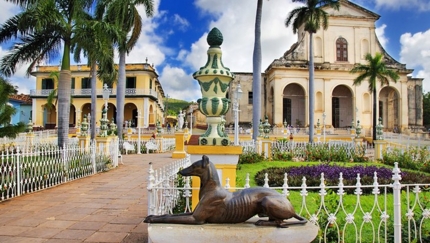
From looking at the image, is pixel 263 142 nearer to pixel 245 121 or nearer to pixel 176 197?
pixel 176 197

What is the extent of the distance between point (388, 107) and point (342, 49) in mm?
8374

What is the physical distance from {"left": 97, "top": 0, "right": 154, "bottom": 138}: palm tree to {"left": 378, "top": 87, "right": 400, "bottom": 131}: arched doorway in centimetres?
2683

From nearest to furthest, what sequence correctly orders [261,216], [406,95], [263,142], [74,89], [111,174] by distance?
[261,216] < [111,174] < [263,142] < [406,95] < [74,89]

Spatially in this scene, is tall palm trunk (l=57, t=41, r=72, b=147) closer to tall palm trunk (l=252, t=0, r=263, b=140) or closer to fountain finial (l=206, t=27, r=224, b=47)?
fountain finial (l=206, t=27, r=224, b=47)

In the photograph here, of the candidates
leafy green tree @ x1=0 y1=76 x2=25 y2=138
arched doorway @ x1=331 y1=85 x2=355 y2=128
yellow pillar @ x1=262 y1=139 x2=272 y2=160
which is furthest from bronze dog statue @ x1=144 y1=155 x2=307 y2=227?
arched doorway @ x1=331 y1=85 x2=355 y2=128

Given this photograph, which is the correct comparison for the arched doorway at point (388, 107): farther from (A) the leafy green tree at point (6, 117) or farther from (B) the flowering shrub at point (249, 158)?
(A) the leafy green tree at point (6, 117)

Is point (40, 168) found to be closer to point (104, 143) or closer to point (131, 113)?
point (104, 143)

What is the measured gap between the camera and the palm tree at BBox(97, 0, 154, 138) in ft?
62.7

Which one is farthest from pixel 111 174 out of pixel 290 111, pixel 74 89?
pixel 74 89

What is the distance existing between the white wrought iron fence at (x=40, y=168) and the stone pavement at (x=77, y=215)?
11.3 inches

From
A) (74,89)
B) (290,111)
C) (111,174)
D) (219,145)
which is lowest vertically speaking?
(111,174)

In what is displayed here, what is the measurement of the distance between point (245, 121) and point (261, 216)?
99.8 ft

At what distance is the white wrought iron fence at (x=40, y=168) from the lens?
7118 millimetres

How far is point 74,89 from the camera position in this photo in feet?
123
